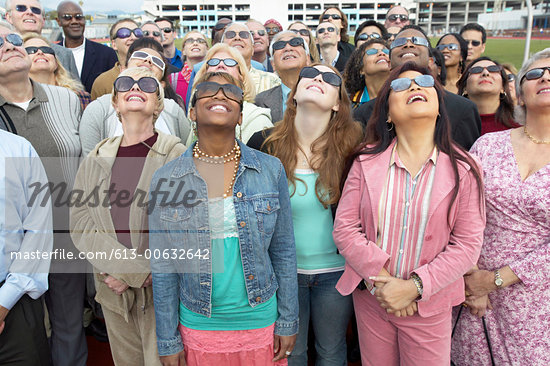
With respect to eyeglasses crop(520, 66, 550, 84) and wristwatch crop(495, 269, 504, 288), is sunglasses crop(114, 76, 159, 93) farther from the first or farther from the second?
wristwatch crop(495, 269, 504, 288)

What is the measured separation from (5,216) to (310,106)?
7.00 feet

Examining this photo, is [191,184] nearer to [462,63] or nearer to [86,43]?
[462,63]

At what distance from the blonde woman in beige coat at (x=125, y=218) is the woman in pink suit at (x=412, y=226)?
1326 mm

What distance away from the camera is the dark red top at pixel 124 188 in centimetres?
269

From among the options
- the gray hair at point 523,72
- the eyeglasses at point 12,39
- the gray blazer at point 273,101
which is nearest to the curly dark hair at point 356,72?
the gray blazer at point 273,101

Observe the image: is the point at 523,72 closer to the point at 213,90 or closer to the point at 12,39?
the point at 213,90

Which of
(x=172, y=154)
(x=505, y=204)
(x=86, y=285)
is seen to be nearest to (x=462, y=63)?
(x=505, y=204)

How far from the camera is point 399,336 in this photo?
2484mm

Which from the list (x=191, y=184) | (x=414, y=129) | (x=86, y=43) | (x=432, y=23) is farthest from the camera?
(x=432, y=23)

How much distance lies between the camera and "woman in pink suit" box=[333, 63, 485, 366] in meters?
2.34

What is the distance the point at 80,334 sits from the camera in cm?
336

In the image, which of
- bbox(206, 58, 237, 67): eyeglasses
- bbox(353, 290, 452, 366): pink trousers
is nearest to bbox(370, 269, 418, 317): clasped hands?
bbox(353, 290, 452, 366): pink trousers

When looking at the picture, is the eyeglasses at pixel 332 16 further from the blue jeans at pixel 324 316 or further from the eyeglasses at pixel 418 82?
the blue jeans at pixel 324 316

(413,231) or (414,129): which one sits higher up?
(414,129)
